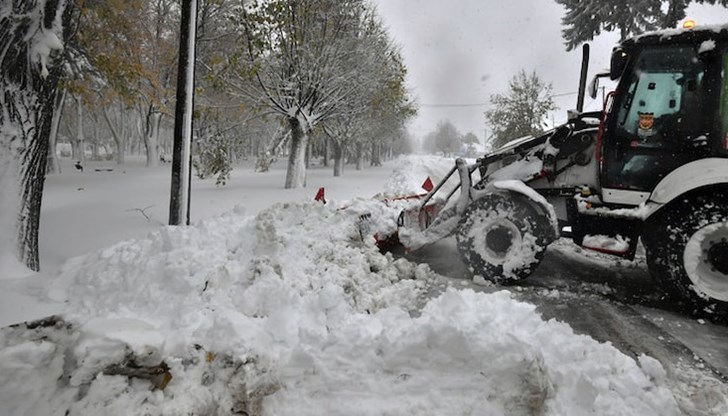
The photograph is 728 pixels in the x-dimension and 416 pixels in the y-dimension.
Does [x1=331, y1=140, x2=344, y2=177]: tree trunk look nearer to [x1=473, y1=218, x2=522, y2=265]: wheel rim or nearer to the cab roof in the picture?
[x1=473, y1=218, x2=522, y2=265]: wheel rim

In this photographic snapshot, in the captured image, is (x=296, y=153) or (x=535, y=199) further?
(x=296, y=153)

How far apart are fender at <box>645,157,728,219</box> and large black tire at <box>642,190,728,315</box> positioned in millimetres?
128

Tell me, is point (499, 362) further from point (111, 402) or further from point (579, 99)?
→ point (579, 99)

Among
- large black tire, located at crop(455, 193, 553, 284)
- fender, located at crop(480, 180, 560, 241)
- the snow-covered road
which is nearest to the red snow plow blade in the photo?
the snow-covered road

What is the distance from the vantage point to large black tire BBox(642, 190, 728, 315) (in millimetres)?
4113

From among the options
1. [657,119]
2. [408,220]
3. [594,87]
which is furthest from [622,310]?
[408,220]

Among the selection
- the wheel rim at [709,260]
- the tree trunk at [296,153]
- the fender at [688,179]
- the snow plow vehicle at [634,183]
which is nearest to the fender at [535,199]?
the snow plow vehicle at [634,183]

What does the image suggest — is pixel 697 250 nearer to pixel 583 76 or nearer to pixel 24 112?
pixel 583 76

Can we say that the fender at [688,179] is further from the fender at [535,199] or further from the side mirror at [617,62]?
the side mirror at [617,62]

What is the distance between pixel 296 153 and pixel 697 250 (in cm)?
1225

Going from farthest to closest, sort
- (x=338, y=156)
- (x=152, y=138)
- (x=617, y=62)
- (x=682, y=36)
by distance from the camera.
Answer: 1. (x=152, y=138)
2. (x=338, y=156)
3. (x=617, y=62)
4. (x=682, y=36)

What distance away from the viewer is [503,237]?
521 centimetres

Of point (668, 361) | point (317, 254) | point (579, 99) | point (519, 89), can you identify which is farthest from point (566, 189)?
point (519, 89)

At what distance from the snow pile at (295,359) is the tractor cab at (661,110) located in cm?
245
